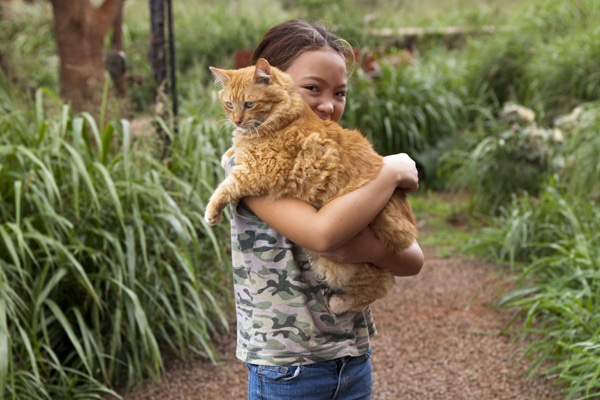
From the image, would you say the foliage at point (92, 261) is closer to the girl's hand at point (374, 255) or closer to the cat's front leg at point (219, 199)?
the cat's front leg at point (219, 199)

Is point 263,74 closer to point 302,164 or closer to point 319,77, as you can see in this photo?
point 319,77

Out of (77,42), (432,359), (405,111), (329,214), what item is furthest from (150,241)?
(405,111)

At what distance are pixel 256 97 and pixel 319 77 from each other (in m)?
0.18

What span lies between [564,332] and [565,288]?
51cm

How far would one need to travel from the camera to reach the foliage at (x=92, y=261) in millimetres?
3438

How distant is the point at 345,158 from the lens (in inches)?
70.9

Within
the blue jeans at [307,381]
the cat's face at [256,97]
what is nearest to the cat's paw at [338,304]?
the blue jeans at [307,381]

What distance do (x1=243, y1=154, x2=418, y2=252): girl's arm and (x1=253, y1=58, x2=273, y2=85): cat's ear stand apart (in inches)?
12.8

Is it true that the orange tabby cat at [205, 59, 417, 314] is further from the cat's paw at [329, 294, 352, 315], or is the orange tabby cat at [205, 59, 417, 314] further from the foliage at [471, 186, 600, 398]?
the foliage at [471, 186, 600, 398]

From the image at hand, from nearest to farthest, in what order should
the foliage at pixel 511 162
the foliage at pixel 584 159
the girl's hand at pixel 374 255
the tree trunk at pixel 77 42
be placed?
the girl's hand at pixel 374 255 → the foliage at pixel 584 159 → the foliage at pixel 511 162 → the tree trunk at pixel 77 42

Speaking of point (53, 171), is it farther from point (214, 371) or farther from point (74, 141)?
point (214, 371)

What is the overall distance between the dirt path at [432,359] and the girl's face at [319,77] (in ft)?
7.29

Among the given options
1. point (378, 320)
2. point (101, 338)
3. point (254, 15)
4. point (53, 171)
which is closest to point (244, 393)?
point (101, 338)

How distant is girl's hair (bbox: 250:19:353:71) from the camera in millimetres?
1943
